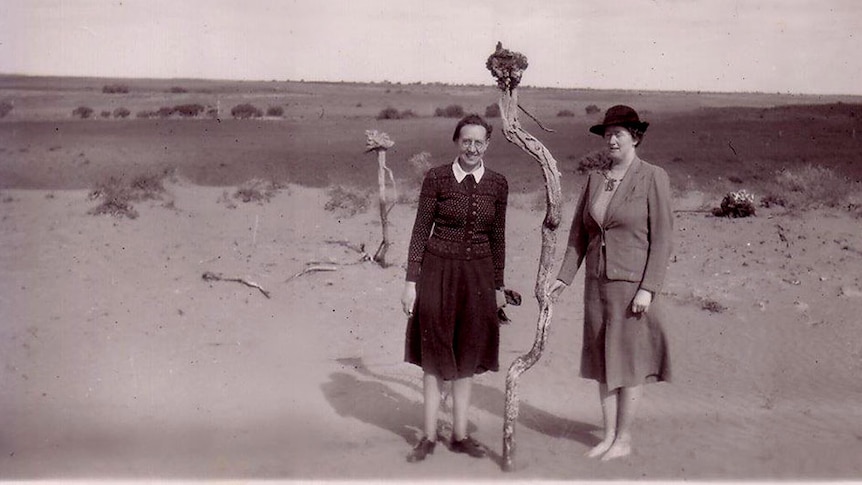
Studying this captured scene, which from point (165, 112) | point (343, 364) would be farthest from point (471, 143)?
point (165, 112)

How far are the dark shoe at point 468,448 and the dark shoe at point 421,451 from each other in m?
0.11

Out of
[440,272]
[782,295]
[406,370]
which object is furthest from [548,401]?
[782,295]

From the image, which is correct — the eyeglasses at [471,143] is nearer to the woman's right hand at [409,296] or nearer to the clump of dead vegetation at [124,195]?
the woman's right hand at [409,296]

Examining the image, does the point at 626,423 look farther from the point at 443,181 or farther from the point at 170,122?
the point at 170,122

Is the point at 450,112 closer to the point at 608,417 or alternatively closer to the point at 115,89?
the point at 115,89

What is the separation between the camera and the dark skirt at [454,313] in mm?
4277

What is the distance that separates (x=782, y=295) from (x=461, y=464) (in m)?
5.38

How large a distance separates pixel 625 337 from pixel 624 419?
1.56 ft

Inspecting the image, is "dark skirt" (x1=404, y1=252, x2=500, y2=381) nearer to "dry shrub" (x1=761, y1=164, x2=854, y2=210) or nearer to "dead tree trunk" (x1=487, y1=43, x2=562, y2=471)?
"dead tree trunk" (x1=487, y1=43, x2=562, y2=471)

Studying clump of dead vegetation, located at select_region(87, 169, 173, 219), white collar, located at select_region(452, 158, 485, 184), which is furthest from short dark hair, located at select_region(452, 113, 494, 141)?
clump of dead vegetation, located at select_region(87, 169, 173, 219)

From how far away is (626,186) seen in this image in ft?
13.8

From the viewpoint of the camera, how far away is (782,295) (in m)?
8.59

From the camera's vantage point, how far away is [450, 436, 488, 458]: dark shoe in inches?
176

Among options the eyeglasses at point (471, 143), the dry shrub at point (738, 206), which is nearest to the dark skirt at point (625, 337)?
the eyeglasses at point (471, 143)
